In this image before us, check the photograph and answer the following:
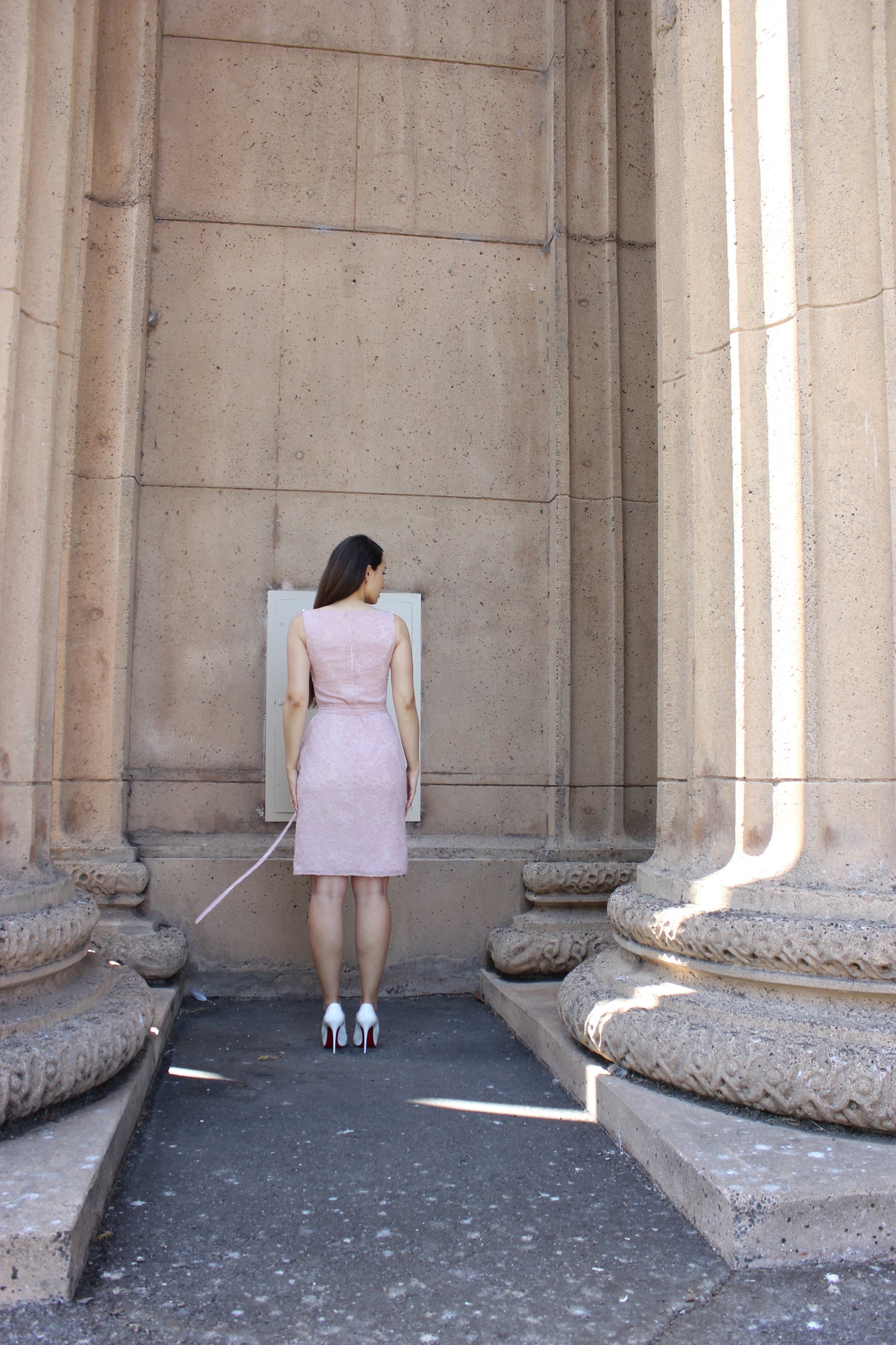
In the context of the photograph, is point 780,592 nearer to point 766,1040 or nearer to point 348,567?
point 766,1040

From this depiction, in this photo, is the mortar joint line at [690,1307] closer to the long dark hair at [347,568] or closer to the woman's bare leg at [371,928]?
the woman's bare leg at [371,928]

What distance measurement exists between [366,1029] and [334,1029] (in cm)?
11

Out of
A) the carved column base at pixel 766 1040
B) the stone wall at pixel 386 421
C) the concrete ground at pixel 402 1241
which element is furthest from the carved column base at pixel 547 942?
the carved column base at pixel 766 1040

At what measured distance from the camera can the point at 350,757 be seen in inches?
147

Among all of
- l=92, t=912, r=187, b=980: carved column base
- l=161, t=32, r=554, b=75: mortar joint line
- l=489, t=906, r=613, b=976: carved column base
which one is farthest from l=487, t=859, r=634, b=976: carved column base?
l=161, t=32, r=554, b=75: mortar joint line

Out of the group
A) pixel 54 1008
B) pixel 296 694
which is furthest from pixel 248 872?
pixel 54 1008

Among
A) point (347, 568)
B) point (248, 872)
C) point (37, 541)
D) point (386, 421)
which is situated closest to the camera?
point (37, 541)

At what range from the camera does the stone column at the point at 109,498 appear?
4152 millimetres

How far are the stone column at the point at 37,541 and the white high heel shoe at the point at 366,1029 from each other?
29.6 inches

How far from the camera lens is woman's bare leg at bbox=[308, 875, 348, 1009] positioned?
3.67 metres

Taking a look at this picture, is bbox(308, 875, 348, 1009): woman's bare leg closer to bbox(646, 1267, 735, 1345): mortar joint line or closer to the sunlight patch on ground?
the sunlight patch on ground

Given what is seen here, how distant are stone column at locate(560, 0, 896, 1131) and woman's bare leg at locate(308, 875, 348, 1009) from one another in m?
0.94

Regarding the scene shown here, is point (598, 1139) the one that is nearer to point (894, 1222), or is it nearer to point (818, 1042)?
point (818, 1042)

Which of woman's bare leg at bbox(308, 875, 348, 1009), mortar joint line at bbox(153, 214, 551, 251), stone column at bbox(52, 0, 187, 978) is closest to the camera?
woman's bare leg at bbox(308, 875, 348, 1009)
